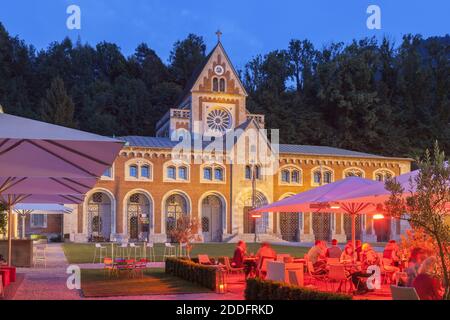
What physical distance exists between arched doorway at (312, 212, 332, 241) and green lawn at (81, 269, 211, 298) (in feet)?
108

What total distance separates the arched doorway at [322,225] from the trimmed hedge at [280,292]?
3902 centimetres

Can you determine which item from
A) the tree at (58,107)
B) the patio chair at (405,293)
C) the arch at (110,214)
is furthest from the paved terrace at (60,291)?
the tree at (58,107)

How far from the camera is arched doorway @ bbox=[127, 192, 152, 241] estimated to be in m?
46.4

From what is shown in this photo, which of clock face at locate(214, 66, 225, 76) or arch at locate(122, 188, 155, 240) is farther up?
clock face at locate(214, 66, 225, 76)

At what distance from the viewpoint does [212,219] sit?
4834 cm

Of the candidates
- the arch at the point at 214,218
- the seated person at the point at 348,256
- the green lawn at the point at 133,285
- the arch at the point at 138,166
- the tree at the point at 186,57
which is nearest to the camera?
the green lawn at the point at 133,285

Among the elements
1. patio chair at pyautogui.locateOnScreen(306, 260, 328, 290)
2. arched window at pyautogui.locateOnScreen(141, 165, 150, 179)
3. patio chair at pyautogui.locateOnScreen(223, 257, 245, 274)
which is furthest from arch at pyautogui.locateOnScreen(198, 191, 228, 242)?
patio chair at pyautogui.locateOnScreen(306, 260, 328, 290)

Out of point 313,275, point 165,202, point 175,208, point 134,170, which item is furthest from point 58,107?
point 313,275

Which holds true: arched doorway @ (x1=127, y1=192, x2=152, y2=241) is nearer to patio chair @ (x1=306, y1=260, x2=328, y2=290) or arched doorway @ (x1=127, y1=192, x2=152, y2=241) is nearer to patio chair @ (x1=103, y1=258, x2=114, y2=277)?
patio chair @ (x1=103, y1=258, x2=114, y2=277)

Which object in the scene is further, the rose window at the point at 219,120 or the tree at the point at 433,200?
the rose window at the point at 219,120

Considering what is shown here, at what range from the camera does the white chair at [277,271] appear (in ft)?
41.4

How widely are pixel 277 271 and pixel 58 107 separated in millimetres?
49082

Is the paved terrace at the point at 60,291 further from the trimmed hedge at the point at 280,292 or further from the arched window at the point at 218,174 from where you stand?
the arched window at the point at 218,174

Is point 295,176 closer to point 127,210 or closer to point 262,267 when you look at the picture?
point 127,210
